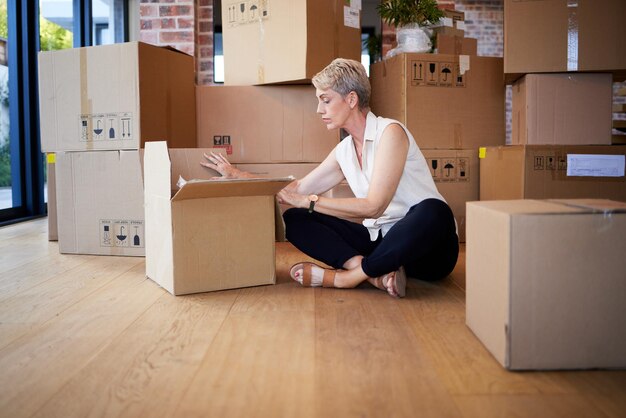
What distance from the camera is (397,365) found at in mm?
1248

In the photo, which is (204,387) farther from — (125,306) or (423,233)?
(423,233)

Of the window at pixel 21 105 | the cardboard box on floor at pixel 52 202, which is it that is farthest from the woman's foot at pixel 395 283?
the window at pixel 21 105

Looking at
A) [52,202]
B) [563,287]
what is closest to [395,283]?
[563,287]

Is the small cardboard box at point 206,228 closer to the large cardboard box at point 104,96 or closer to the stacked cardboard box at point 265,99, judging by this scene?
the large cardboard box at point 104,96

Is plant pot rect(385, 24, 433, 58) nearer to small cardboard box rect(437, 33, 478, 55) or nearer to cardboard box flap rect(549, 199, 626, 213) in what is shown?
small cardboard box rect(437, 33, 478, 55)

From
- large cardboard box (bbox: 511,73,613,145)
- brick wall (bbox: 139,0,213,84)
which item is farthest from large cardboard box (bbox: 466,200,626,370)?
brick wall (bbox: 139,0,213,84)

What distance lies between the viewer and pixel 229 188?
1865 mm

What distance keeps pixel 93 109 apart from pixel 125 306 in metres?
1.19

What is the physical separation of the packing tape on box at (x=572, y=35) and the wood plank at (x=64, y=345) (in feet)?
5.98

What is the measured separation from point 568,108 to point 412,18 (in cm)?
90

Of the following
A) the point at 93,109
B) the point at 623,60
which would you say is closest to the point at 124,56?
the point at 93,109

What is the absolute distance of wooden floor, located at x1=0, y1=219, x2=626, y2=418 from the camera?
1.06m

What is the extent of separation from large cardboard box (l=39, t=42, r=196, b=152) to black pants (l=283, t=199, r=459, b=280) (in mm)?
916

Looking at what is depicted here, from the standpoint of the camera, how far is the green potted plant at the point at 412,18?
9.96 feet
